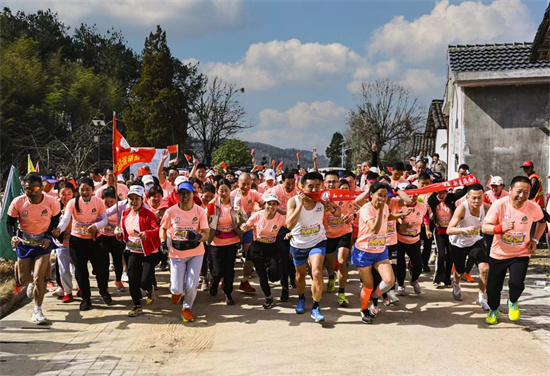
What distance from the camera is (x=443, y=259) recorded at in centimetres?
848

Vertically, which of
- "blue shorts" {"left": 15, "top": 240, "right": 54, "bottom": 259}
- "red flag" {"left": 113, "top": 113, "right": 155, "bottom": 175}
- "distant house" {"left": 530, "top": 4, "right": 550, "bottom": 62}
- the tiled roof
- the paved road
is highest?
the tiled roof

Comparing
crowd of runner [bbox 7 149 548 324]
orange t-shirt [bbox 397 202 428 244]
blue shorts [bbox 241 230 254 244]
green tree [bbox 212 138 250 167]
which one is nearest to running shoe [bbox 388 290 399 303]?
crowd of runner [bbox 7 149 548 324]

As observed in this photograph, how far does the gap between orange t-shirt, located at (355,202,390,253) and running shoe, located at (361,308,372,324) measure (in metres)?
0.83

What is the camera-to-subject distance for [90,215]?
7.59 m

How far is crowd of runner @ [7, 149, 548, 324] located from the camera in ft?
21.9

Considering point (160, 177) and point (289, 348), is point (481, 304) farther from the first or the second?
point (160, 177)

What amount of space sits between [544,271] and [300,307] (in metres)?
5.59

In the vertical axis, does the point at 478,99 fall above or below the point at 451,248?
above

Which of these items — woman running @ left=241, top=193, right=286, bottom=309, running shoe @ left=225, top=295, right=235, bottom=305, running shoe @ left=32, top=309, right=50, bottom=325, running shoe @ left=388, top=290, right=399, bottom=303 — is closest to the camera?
running shoe @ left=32, top=309, right=50, bottom=325

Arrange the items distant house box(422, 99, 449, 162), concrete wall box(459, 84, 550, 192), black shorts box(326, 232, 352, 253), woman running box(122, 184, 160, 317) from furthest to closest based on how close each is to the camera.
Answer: distant house box(422, 99, 449, 162)
concrete wall box(459, 84, 550, 192)
black shorts box(326, 232, 352, 253)
woman running box(122, 184, 160, 317)

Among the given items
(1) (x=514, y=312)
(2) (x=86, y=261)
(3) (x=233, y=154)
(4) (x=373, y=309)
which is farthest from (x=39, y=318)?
(3) (x=233, y=154)

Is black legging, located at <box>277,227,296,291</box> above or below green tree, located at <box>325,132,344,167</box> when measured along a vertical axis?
below

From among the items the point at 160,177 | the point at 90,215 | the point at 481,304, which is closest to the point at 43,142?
the point at 160,177

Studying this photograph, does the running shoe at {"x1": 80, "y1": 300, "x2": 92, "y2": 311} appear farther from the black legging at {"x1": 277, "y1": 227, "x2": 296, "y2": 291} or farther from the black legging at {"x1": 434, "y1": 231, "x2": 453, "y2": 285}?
the black legging at {"x1": 434, "y1": 231, "x2": 453, "y2": 285}
